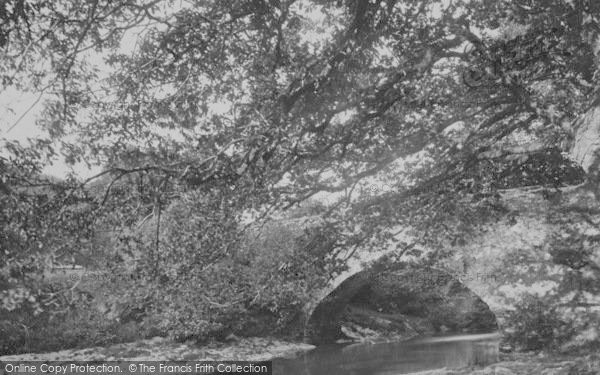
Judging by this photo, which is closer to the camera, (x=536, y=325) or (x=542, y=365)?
(x=542, y=365)

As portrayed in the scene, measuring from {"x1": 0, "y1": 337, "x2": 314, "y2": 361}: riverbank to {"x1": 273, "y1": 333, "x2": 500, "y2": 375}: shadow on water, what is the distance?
4.16ft

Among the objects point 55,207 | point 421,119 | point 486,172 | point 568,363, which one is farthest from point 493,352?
point 55,207

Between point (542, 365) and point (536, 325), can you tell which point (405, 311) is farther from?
point (542, 365)

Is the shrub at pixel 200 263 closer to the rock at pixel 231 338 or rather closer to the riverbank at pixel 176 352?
the riverbank at pixel 176 352

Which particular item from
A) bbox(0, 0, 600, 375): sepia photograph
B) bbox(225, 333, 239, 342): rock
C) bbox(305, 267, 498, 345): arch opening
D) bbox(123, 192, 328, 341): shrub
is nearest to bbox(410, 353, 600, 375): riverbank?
bbox(0, 0, 600, 375): sepia photograph

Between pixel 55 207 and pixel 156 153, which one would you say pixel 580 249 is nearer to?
pixel 156 153

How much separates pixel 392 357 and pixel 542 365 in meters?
9.52

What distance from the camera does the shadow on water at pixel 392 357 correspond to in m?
16.5

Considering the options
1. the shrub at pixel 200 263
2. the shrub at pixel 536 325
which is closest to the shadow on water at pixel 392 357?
the shrub at pixel 536 325

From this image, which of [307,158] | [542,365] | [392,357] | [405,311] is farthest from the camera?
[405,311]

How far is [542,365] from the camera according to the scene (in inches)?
419

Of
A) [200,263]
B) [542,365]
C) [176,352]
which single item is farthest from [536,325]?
[176,352]

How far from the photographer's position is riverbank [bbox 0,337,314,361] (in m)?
16.9

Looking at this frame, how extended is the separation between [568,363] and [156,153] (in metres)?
10.1
